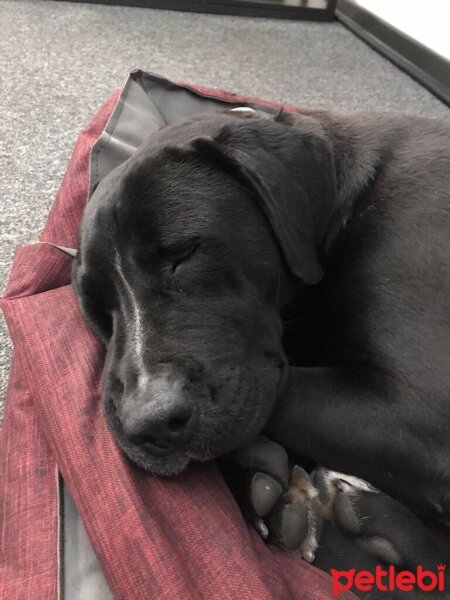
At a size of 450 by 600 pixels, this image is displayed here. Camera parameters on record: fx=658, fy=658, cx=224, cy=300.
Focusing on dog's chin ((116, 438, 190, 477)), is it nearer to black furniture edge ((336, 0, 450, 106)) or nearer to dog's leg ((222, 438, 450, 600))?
dog's leg ((222, 438, 450, 600))

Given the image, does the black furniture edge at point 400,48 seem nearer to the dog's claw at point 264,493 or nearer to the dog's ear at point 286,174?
the dog's ear at point 286,174

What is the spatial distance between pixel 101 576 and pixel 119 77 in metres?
2.73

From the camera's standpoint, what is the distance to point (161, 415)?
1.02m

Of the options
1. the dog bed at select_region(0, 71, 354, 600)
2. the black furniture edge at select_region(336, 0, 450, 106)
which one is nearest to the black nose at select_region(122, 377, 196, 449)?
the dog bed at select_region(0, 71, 354, 600)

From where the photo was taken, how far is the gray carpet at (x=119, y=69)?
253cm

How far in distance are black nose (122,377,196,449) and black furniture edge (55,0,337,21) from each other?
3.99 meters

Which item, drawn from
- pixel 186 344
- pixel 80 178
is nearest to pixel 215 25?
pixel 80 178

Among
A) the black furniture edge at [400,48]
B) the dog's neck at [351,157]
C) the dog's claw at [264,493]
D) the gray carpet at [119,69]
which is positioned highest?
the dog's neck at [351,157]

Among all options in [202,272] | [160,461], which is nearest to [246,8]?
[202,272]

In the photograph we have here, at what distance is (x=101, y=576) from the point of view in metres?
1.12

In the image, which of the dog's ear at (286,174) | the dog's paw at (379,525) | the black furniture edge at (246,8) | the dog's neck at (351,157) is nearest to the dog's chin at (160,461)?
the dog's paw at (379,525)

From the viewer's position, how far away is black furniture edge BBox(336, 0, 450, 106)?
3547 mm

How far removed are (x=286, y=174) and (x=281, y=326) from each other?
302 mm

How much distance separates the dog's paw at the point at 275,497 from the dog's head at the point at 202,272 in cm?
9
